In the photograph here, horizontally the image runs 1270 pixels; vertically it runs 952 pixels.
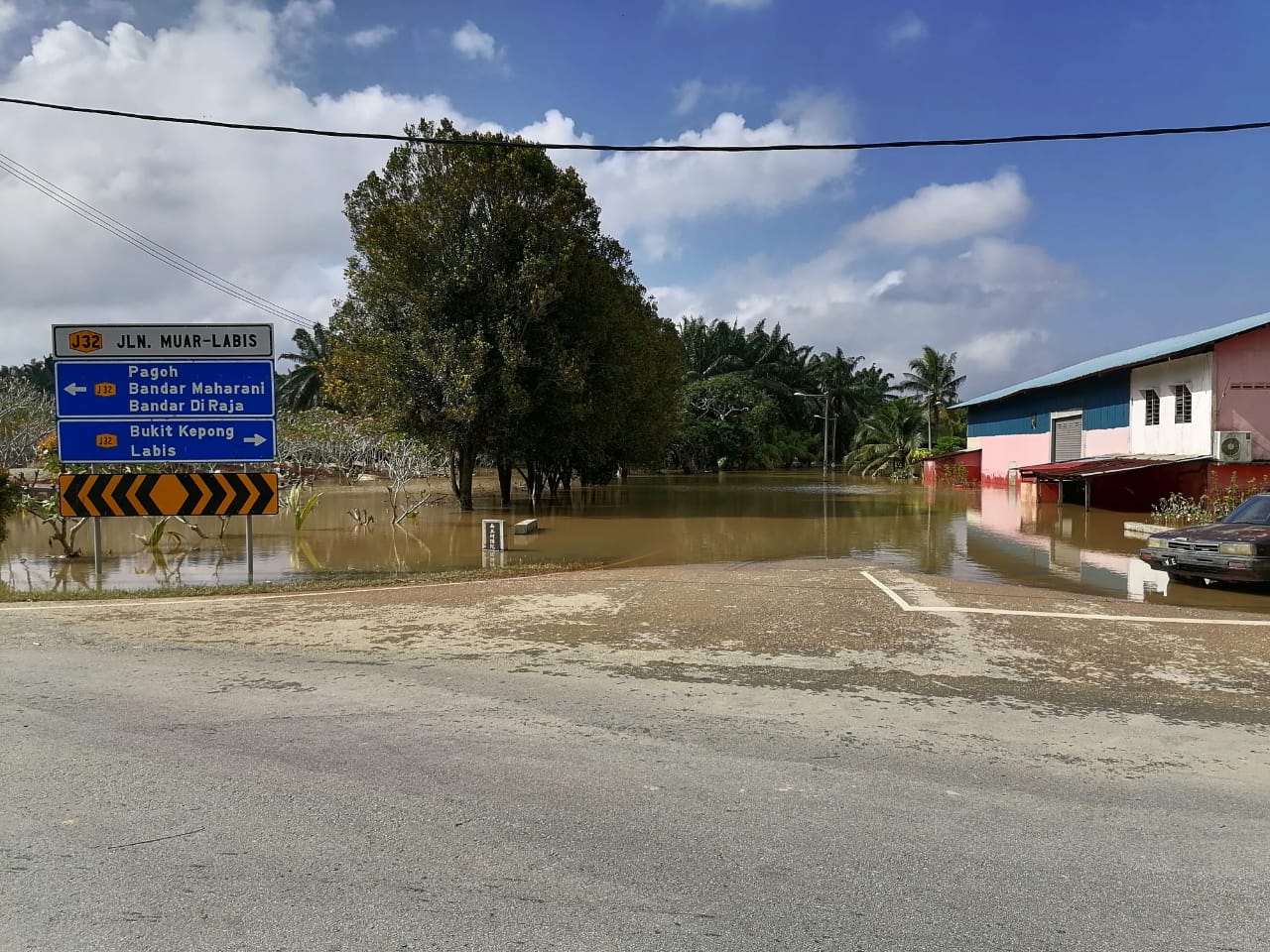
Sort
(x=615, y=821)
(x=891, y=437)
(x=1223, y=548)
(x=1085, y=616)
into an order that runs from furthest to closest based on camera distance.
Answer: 1. (x=891, y=437)
2. (x=1223, y=548)
3. (x=1085, y=616)
4. (x=615, y=821)

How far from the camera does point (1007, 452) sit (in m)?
39.1

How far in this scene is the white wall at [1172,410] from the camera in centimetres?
2447

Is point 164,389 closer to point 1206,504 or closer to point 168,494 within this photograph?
point 168,494

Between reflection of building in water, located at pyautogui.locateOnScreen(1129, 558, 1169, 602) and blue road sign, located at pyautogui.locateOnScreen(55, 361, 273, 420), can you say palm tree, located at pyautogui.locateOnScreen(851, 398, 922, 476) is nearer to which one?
reflection of building in water, located at pyautogui.locateOnScreen(1129, 558, 1169, 602)

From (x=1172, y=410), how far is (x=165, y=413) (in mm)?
27484

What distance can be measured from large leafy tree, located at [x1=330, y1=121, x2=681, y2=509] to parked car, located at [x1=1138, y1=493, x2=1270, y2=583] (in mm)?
17613

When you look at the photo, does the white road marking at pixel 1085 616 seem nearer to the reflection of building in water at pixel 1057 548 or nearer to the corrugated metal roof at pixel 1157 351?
the reflection of building in water at pixel 1057 548

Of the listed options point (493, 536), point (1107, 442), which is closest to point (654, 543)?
point (493, 536)

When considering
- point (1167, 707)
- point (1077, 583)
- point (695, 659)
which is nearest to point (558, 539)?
point (1077, 583)

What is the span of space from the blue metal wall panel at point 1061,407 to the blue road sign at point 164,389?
27.5 metres

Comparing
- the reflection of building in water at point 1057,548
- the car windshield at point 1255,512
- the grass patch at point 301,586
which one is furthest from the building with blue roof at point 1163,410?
the grass patch at point 301,586

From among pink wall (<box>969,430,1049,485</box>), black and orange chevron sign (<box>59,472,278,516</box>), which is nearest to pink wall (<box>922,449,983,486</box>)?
pink wall (<box>969,430,1049,485</box>)

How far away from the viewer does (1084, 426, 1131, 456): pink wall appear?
28.9 metres

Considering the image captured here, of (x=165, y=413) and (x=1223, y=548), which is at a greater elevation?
(x=165, y=413)
